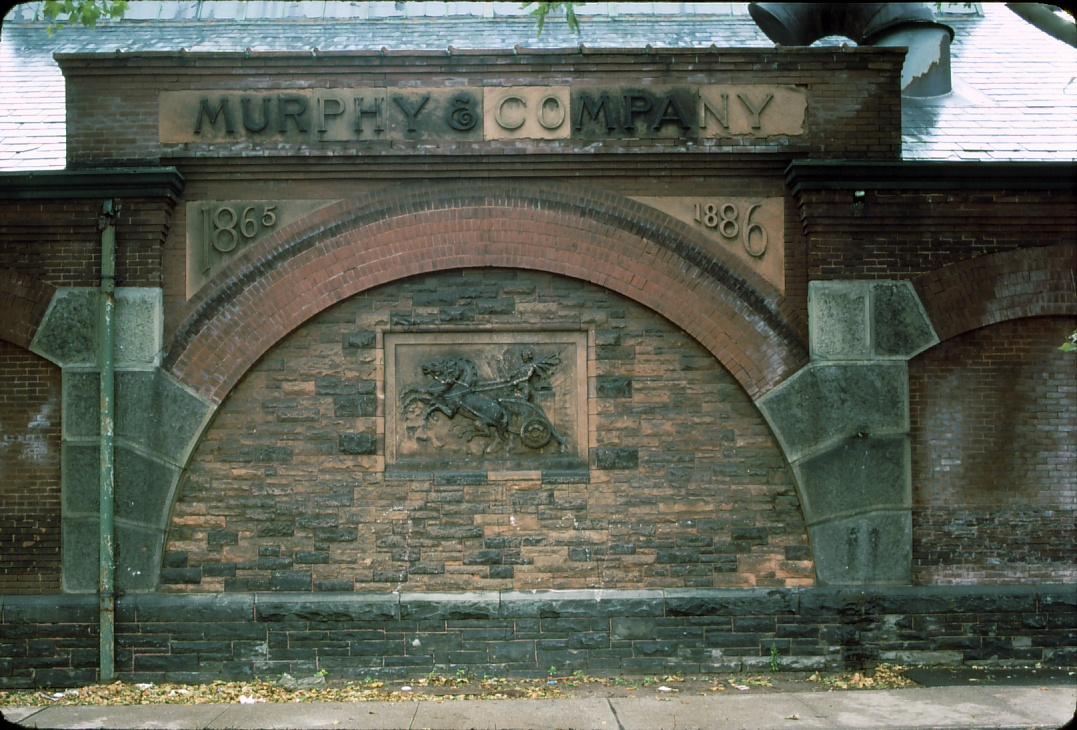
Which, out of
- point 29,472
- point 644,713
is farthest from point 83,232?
point 644,713

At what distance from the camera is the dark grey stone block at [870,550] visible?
388 inches

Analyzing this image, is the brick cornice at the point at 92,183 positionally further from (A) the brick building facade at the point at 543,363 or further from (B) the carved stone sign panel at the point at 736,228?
(B) the carved stone sign panel at the point at 736,228

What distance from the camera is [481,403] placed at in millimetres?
9945

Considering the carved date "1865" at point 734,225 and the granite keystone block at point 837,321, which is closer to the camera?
the granite keystone block at point 837,321

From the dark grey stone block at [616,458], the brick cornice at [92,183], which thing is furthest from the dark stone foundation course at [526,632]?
the brick cornice at [92,183]

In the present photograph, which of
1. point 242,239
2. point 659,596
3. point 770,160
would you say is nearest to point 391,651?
point 659,596

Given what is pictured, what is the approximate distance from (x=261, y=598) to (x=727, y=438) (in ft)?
15.0

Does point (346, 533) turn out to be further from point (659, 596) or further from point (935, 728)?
point (935, 728)

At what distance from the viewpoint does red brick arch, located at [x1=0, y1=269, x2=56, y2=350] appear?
385 inches

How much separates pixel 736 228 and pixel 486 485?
11.2 feet

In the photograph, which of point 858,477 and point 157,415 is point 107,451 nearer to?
point 157,415

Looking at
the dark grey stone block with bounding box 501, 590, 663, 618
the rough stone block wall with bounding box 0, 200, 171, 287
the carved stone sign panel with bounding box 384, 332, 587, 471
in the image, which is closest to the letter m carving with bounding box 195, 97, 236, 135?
the rough stone block wall with bounding box 0, 200, 171, 287

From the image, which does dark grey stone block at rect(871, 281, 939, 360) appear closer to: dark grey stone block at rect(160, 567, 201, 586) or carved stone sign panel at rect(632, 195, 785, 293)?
carved stone sign panel at rect(632, 195, 785, 293)

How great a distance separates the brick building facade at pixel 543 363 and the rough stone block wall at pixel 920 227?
0.03m
